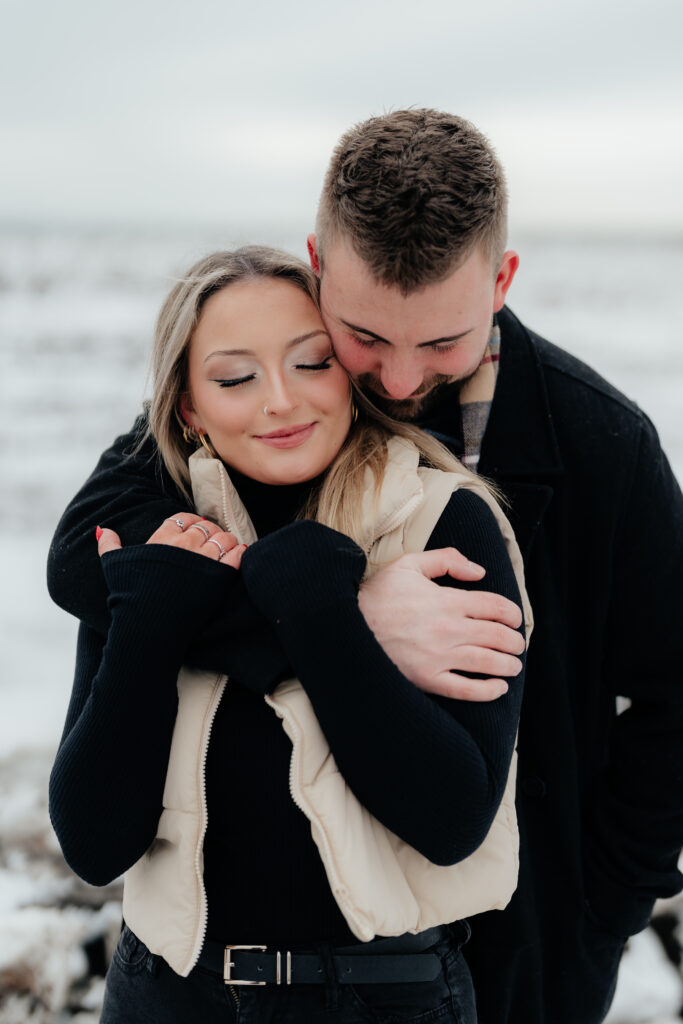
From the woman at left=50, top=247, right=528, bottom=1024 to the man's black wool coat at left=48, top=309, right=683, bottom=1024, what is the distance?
0.86 ft

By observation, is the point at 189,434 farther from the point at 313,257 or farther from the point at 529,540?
the point at 529,540

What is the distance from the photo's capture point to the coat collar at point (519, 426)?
1628 mm

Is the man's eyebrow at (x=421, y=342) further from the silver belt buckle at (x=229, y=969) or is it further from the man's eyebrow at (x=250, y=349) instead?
the silver belt buckle at (x=229, y=969)

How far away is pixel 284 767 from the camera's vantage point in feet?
4.12

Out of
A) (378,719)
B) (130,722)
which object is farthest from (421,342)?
(130,722)

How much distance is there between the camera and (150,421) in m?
1.56

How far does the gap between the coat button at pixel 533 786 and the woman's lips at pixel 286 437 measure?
84 cm

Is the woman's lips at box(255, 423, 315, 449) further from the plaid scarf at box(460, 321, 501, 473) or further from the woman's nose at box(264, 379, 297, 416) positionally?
the plaid scarf at box(460, 321, 501, 473)

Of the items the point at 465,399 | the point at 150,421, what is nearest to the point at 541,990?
the point at 465,399

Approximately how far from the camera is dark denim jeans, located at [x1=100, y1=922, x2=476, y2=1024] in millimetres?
1238

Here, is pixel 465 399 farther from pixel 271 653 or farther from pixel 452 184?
pixel 271 653

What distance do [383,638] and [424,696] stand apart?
0.13 metres

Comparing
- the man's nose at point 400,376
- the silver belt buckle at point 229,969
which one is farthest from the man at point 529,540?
the silver belt buckle at point 229,969

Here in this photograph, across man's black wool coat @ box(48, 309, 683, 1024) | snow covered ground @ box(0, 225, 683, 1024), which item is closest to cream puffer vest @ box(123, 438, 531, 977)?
man's black wool coat @ box(48, 309, 683, 1024)
